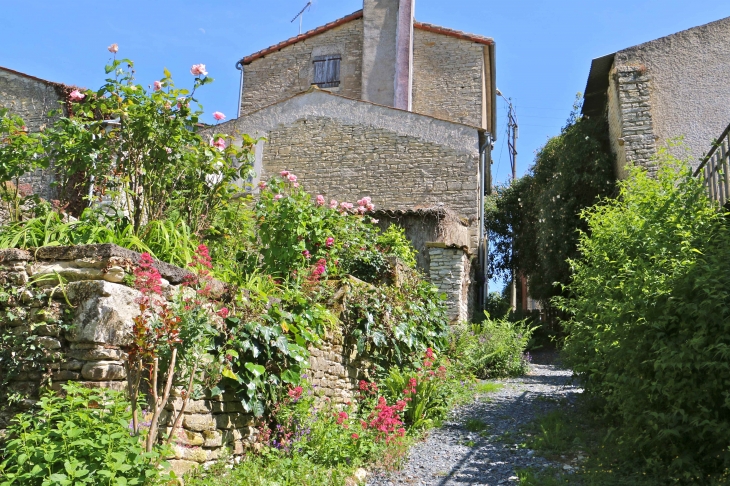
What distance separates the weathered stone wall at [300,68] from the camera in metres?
17.2

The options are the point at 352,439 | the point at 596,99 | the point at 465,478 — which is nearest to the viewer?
the point at 465,478

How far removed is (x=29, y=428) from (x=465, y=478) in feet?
11.0

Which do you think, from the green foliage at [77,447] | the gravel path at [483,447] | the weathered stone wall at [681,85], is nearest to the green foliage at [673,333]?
the gravel path at [483,447]

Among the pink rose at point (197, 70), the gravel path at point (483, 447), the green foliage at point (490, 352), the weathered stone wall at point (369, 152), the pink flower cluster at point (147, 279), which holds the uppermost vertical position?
the weathered stone wall at point (369, 152)

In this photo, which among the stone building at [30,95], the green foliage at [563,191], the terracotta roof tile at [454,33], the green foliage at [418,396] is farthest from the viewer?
the terracotta roof tile at [454,33]

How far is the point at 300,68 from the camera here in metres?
17.7

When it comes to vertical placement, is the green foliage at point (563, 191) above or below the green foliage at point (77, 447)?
above

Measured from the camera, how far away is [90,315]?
4.00m

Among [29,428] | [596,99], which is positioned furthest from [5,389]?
[596,99]

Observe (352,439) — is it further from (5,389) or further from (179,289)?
(5,389)

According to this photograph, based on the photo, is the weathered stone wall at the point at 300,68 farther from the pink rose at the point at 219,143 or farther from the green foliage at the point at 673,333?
the green foliage at the point at 673,333

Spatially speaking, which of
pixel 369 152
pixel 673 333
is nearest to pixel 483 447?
pixel 673 333

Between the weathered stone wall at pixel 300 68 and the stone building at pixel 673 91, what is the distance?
22.5 ft

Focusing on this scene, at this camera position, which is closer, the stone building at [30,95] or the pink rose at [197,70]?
the pink rose at [197,70]
